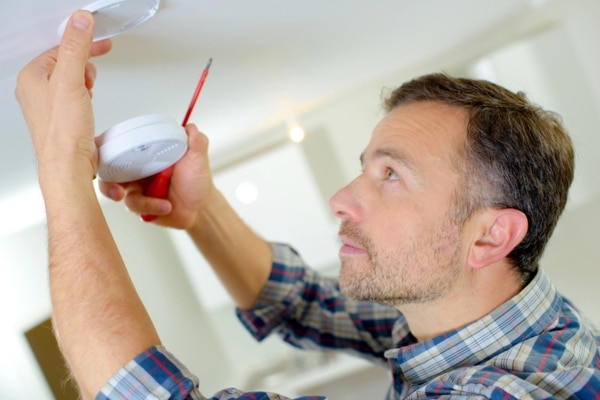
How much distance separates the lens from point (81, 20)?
63cm

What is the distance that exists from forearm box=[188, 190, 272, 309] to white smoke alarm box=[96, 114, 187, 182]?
28 centimetres

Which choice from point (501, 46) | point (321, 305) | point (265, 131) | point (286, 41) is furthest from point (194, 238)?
point (501, 46)

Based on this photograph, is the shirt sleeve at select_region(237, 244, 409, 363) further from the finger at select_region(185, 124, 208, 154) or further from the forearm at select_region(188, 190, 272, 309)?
the finger at select_region(185, 124, 208, 154)

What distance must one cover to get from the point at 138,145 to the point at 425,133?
466mm

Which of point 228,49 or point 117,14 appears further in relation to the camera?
point 228,49

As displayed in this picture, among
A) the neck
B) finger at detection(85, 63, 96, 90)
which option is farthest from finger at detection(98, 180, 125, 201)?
the neck

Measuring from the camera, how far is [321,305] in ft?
4.36

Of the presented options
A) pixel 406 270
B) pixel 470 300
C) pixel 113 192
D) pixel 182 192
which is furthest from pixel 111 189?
pixel 470 300

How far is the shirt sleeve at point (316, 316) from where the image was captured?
129 cm

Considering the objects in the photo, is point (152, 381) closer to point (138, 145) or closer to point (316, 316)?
point (138, 145)

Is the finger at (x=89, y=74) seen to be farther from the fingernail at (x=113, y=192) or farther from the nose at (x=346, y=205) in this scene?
the nose at (x=346, y=205)

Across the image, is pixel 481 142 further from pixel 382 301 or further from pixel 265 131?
pixel 265 131

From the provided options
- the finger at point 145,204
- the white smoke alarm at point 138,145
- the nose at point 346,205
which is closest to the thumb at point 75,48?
the white smoke alarm at point 138,145

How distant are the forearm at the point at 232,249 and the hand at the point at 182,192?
0.03 metres
